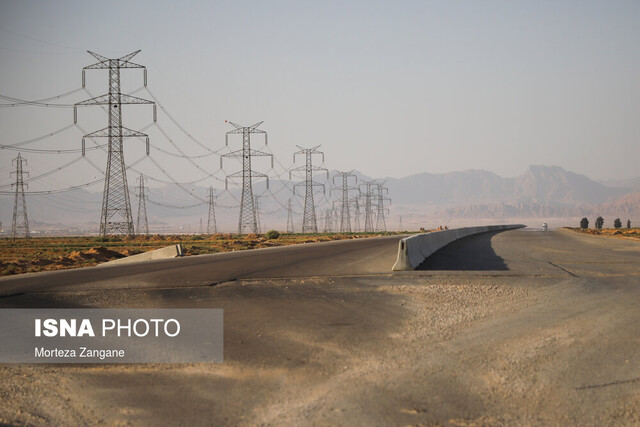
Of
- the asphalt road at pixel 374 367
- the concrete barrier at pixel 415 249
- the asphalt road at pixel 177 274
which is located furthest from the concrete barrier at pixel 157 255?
the asphalt road at pixel 374 367

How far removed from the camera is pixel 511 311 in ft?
32.5

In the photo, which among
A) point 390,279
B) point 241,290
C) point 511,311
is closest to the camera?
point 511,311

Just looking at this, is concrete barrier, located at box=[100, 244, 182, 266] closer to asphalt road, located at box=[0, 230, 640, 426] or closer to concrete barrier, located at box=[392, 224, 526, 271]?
concrete barrier, located at box=[392, 224, 526, 271]

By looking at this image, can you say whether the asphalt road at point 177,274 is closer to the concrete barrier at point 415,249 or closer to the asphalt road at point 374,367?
the concrete barrier at point 415,249

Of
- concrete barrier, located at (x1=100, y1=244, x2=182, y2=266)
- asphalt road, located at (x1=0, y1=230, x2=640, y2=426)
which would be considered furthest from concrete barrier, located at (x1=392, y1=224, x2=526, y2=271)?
concrete barrier, located at (x1=100, y1=244, x2=182, y2=266)

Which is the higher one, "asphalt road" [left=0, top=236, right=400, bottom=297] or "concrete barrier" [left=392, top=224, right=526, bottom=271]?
"concrete barrier" [left=392, top=224, right=526, bottom=271]

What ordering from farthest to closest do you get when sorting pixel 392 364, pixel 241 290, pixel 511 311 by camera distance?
pixel 241 290
pixel 511 311
pixel 392 364

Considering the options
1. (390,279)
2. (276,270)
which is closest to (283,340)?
(390,279)

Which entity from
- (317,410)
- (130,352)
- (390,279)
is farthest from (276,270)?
(317,410)

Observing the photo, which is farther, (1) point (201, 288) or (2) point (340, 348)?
(1) point (201, 288)

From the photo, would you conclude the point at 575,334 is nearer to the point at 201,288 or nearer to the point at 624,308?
the point at 624,308

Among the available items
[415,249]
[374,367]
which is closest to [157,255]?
[415,249]

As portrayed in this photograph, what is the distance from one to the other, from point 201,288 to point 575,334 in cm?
782

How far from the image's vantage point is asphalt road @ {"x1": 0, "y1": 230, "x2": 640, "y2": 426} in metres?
5.23
